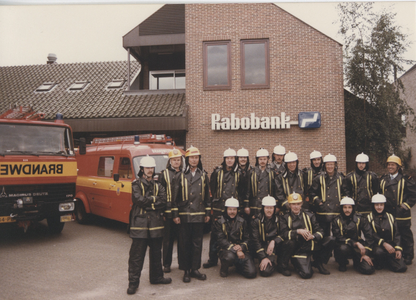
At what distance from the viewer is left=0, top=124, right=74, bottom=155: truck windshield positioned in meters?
7.35

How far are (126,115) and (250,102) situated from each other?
481cm

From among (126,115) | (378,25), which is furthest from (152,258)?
(378,25)

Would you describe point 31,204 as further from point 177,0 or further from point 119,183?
point 177,0

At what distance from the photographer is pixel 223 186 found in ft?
20.7

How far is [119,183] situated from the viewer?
836 cm

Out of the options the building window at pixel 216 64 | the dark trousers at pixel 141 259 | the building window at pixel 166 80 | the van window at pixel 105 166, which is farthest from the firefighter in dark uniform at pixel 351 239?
the building window at pixel 166 80

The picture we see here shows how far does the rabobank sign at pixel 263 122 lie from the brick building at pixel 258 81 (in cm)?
4

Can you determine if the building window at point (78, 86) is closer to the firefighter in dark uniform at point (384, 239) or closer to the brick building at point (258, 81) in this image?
the brick building at point (258, 81)

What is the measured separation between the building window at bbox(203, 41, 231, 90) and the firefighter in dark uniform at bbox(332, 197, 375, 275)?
8.23 m

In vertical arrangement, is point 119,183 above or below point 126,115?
below

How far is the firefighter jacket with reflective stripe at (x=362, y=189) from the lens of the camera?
21.3 ft

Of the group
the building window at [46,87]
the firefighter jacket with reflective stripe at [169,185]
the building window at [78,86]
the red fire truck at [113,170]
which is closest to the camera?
the firefighter jacket with reflective stripe at [169,185]

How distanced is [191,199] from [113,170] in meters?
3.83

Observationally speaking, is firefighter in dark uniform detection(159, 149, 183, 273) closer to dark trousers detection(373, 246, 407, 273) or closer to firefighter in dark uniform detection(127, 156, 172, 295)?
firefighter in dark uniform detection(127, 156, 172, 295)
